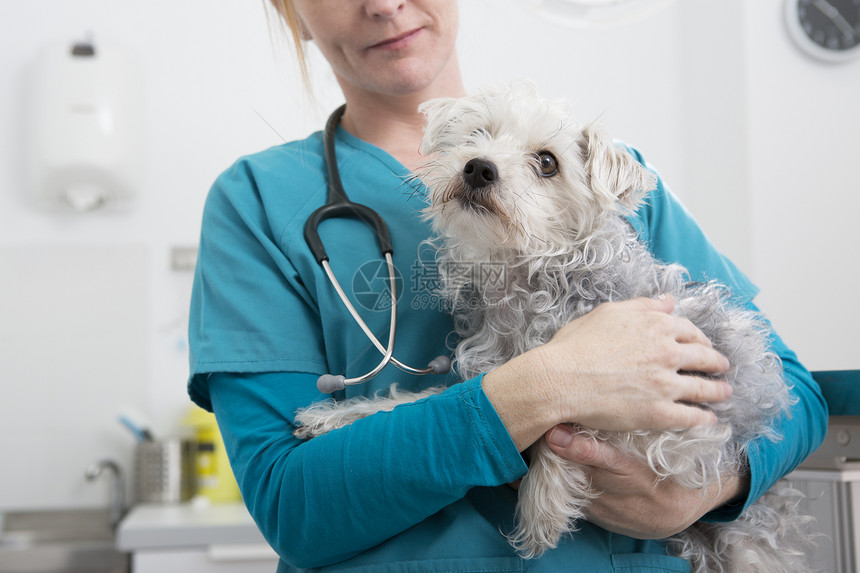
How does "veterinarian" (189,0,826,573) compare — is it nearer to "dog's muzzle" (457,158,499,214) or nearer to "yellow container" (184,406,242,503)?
"dog's muzzle" (457,158,499,214)

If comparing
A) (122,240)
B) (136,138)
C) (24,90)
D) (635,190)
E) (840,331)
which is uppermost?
(24,90)

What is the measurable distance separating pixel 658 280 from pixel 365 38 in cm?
67

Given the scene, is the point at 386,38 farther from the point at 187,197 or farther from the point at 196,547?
the point at 187,197

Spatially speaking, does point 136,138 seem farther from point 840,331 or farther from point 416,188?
point 840,331

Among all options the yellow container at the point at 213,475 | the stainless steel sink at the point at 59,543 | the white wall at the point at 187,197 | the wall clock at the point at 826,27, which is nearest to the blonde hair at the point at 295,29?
the white wall at the point at 187,197

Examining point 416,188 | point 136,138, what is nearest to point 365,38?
point 416,188

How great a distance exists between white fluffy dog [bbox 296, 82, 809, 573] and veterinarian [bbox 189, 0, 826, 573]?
4 centimetres

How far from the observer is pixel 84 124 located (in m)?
2.81

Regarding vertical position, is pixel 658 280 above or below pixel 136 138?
below

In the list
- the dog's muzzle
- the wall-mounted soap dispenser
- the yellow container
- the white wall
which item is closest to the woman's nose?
the dog's muzzle

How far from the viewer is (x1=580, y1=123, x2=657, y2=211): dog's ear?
104 cm

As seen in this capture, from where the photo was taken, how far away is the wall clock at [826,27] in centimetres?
293

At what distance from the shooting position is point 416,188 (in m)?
1.25

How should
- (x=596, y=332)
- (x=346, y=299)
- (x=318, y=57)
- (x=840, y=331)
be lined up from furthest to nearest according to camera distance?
(x=840, y=331) < (x=318, y=57) < (x=346, y=299) < (x=596, y=332)
